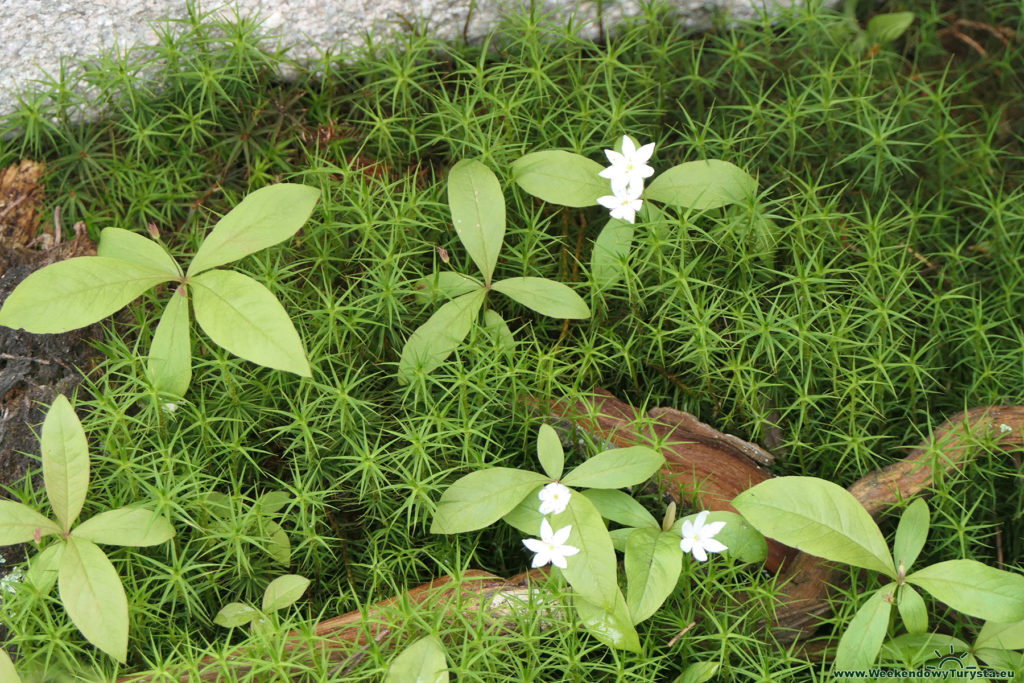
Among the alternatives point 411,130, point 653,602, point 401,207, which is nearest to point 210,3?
point 411,130

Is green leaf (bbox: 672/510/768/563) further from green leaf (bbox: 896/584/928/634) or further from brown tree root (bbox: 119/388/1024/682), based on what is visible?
green leaf (bbox: 896/584/928/634)

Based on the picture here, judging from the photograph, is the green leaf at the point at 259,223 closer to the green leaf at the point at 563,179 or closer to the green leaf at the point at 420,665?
the green leaf at the point at 563,179

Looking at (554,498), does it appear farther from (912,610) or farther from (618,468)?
(912,610)

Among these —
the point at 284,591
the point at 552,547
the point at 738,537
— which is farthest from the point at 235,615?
the point at 738,537

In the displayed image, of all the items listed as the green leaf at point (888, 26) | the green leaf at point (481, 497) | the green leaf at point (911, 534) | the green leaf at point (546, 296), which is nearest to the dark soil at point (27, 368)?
the green leaf at point (481, 497)

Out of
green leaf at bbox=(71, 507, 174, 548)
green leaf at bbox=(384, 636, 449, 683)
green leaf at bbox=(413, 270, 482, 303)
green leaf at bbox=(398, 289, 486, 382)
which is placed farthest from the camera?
green leaf at bbox=(413, 270, 482, 303)

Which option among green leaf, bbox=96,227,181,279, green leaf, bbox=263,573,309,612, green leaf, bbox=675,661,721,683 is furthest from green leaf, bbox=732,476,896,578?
green leaf, bbox=96,227,181,279
